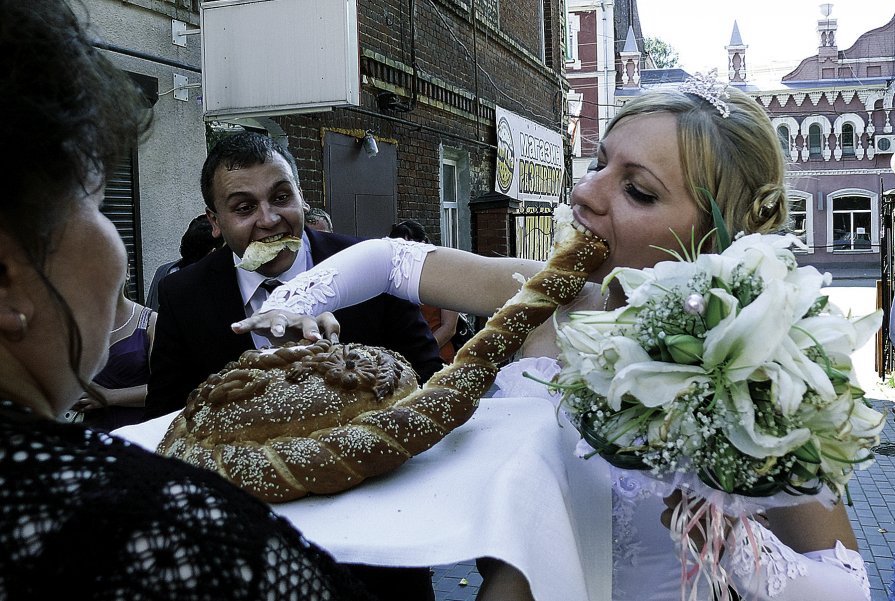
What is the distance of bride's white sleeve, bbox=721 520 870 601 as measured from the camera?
1558 mm

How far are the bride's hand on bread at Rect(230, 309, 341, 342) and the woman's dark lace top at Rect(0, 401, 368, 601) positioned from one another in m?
1.01

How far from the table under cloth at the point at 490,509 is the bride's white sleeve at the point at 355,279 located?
498mm

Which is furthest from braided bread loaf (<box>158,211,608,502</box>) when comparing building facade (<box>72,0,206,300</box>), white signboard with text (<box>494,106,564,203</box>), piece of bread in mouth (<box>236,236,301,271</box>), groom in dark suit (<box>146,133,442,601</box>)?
white signboard with text (<box>494,106,564,203</box>)

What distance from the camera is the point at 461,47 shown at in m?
13.2

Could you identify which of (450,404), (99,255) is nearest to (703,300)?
(450,404)

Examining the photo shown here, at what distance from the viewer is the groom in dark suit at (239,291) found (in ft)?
9.09

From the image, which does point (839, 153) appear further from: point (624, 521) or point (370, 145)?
A: point (624, 521)

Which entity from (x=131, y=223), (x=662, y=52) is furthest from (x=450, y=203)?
(x=662, y=52)

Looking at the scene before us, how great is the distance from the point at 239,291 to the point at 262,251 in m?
0.18

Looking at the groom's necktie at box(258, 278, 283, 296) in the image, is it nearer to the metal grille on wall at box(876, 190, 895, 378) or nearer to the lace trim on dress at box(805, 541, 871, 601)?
the lace trim on dress at box(805, 541, 871, 601)

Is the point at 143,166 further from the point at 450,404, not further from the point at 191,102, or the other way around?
the point at 450,404

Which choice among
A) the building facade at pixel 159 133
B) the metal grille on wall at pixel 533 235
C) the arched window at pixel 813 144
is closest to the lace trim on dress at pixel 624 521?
→ the building facade at pixel 159 133

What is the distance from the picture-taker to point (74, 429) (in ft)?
2.89

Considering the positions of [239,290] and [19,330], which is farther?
[239,290]
